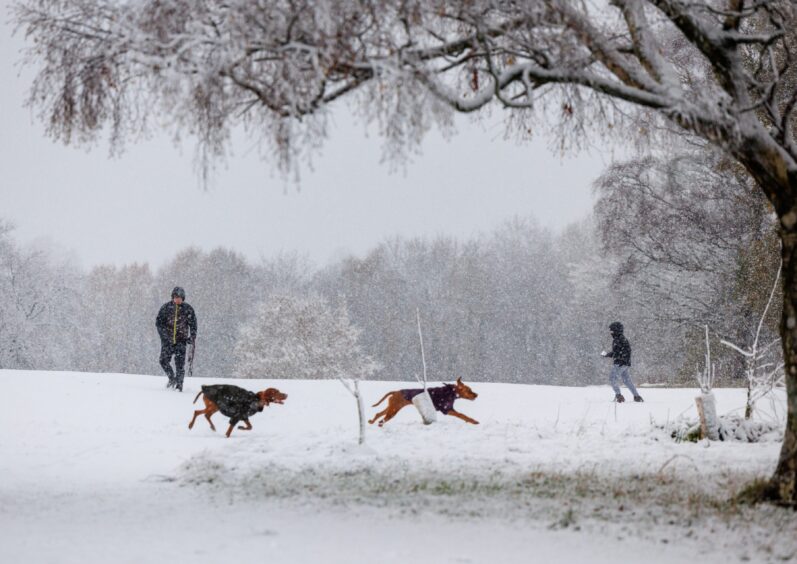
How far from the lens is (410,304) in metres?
53.6

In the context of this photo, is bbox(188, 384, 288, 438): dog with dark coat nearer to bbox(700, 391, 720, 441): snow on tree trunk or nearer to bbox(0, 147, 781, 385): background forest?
bbox(700, 391, 720, 441): snow on tree trunk

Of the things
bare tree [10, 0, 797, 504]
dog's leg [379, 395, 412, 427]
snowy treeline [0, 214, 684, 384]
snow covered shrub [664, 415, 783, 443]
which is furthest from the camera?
snowy treeline [0, 214, 684, 384]

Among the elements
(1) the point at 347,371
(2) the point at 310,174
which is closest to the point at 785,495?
(2) the point at 310,174

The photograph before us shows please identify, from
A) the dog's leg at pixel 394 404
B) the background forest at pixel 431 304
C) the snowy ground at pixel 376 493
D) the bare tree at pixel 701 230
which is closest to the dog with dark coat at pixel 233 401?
the snowy ground at pixel 376 493

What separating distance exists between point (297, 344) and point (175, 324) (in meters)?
26.9

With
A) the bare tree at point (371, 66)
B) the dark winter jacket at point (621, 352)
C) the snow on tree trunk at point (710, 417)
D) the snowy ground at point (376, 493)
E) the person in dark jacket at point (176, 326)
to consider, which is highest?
the bare tree at point (371, 66)

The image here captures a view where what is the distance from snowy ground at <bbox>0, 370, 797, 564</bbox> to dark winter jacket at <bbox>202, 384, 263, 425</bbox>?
0.34 metres

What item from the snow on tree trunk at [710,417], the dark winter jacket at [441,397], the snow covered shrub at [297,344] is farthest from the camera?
the snow covered shrub at [297,344]

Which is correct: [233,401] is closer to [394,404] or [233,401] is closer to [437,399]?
[394,404]

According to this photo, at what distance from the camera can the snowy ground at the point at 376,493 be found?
193 inches

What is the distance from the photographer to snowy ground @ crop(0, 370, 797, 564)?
16.1ft

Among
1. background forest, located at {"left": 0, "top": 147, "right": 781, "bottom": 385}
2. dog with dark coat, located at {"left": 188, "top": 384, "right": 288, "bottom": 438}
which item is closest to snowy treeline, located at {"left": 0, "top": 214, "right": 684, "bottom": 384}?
background forest, located at {"left": 0, "top": 147, "right": 781, "bottom": 385}

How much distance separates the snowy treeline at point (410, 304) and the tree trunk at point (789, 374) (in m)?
35.7

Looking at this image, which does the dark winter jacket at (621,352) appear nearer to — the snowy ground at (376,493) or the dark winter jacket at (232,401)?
A: the snowy ground at (376,493)
